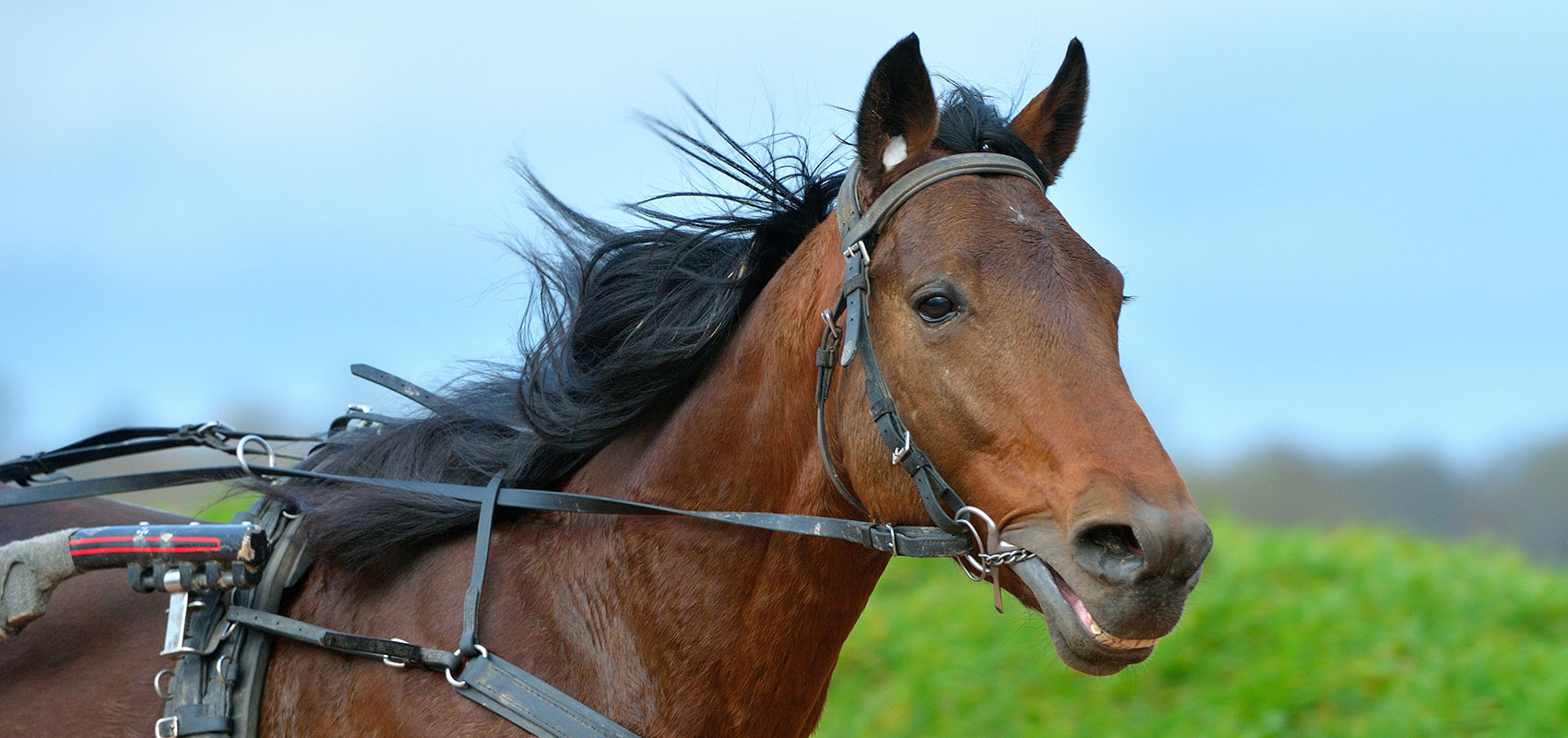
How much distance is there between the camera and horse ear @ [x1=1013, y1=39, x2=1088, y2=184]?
9.74 ft

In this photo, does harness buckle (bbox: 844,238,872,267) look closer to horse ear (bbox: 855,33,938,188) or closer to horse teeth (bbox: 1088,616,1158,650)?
horse ear (bbox: 855,33,938,188)

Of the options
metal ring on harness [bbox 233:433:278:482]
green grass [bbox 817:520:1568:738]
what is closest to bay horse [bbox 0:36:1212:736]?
metal ring on harness [bbox 233:433:278:482]

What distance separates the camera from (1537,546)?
8312 mm

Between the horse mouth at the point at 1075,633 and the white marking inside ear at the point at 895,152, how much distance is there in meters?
0.96

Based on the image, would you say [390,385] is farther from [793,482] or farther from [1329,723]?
[1329,723]

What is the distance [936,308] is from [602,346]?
1041 millimetres

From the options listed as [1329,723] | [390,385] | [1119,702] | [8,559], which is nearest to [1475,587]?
[1329,723]

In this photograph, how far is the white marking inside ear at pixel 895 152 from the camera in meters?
2.69

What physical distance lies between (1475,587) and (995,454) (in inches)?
240

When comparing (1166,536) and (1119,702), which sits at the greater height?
(1166,536)

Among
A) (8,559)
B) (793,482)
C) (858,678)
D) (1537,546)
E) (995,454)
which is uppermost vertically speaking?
(995,454)

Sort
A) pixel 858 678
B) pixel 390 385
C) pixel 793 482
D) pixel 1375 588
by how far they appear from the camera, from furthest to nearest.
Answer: pixel 858 678 → pixel 1375 588 → pixel 390 385 → pixel 793 482

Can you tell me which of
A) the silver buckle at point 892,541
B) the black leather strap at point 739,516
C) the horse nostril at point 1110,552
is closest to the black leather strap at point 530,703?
the black leather strap at point 739,516

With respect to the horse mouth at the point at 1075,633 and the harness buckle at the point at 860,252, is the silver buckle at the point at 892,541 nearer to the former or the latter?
the horse mouth at the point at 1075,633
